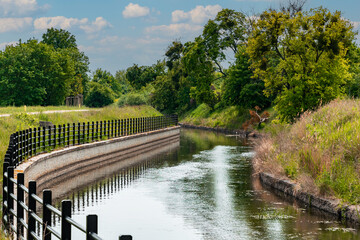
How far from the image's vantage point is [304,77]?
116 feet

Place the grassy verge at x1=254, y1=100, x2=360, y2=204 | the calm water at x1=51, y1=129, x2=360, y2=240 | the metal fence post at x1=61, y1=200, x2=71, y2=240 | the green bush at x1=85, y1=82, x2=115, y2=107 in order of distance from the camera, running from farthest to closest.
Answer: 1. the green bush at x1=85, y1=82, x2=115, y2=107
2. the grassy verge at x1=254, y1=100, x2=360, y2=204
3. the calm water at x1=51, y1=129, x2=360, y2=240
4. the metal fence post at x1=61, y1=200, x2=71, y2=240

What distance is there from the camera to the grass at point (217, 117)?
6512 cm

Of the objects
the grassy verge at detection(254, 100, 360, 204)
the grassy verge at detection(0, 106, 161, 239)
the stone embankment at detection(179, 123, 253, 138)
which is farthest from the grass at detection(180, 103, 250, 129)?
the grassy verge at detection(254, 100, 360, 204)

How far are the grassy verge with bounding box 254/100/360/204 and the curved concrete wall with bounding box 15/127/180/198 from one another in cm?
834

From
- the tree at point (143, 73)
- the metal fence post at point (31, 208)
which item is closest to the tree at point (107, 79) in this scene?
the tree at point (143, 73)

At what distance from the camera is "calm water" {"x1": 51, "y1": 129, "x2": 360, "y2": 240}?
13820 millimetres

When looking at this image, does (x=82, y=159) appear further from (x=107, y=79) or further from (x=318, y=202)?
(x=107, y=79)

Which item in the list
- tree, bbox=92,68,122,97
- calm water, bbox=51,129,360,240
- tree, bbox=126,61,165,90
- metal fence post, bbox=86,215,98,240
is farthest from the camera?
tree, bbox=92,68,122,97

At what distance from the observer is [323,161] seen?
18359 mm

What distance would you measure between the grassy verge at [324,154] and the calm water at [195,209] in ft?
3.54

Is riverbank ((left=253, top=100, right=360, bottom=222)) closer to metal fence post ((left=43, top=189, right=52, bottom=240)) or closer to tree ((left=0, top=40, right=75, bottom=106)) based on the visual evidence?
metal fence post ((left=43, top=189, right=52, bottom=240))

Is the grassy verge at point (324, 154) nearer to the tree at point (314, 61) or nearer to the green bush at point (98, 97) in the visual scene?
the tree at point (314, 61)

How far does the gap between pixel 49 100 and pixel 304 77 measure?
5081 cm

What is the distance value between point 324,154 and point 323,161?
47 centimetres
